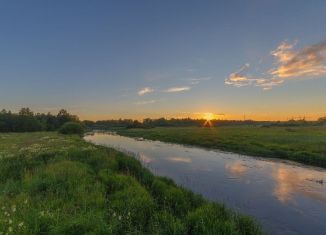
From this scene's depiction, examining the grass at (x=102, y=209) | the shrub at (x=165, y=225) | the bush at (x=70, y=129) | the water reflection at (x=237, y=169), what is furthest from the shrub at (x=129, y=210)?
the bush at (x=70, y=129)

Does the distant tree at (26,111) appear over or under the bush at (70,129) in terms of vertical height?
over

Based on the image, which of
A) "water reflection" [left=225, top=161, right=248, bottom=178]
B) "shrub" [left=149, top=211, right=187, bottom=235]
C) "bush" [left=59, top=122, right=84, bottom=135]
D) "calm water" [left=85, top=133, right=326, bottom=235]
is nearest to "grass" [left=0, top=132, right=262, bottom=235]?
"shrub" [left=149, top=211, right=187, bottom=235]

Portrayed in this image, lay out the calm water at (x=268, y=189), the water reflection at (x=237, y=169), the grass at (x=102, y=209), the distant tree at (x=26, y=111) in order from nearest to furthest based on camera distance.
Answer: the grass at (x=102, y=209)
the calm water at (x=268, y=189)
the water reflection at (x=237, y=169)
the distant tree at (x=26, y=111)

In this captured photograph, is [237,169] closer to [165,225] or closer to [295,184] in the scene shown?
[295,184]

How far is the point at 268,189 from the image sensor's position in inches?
665

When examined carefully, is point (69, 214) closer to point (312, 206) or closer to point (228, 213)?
point (228, 213)

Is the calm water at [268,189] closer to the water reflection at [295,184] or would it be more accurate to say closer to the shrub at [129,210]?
the water reflection at [295,184]

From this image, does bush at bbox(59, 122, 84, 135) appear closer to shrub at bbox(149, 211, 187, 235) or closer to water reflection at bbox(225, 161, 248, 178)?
water reflection at bbox(225, 161, 248, 178)

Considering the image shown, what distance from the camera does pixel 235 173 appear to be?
22078 millimetres

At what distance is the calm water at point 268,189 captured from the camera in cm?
1173

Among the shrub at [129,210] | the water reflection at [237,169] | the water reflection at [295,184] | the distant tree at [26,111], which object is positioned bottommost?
the water reflection at [295,184]

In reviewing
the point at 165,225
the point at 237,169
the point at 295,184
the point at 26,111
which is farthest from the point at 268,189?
the point at 26,111

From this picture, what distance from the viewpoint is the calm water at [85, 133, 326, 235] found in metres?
11.7

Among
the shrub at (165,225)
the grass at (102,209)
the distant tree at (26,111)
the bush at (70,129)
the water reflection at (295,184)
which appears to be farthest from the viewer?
the distant tree at (26,111)
